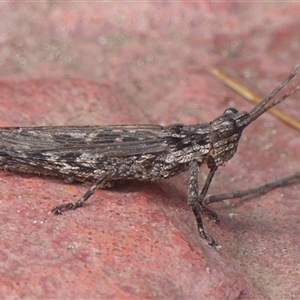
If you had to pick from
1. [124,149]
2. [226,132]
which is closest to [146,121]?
[124,149]

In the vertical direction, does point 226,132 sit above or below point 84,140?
above

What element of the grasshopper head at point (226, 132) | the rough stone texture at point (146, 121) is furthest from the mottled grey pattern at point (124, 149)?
the rough stone texture at point (146, 121)

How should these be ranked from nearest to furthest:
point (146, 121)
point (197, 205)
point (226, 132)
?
point (197, 205) → point (226, 132) → point (146, 121)

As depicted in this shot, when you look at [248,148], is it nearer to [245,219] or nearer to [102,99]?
[245,219]

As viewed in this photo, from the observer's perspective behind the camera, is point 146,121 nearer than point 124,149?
No

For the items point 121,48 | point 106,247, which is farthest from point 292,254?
point 121,48

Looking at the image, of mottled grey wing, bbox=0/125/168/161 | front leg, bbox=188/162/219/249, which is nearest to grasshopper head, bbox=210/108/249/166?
front leg, bbox=188/162/219/249

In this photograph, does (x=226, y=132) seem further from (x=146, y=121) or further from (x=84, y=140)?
(x=146, y=121)

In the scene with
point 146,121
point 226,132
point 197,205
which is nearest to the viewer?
point 197,205
